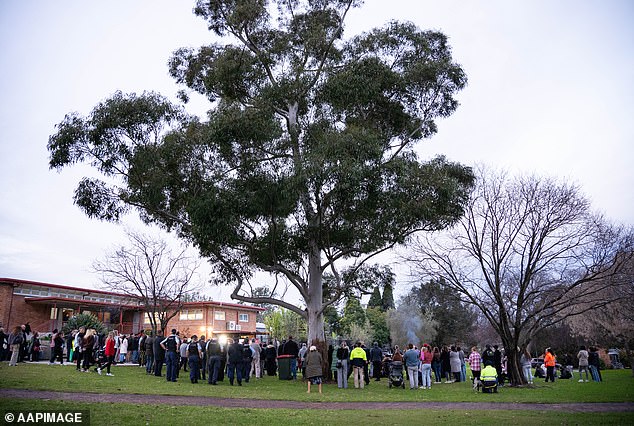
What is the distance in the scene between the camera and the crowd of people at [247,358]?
17938mm

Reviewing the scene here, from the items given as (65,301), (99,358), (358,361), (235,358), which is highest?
(65,301)

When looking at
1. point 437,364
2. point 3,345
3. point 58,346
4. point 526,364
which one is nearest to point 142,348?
point 58,346

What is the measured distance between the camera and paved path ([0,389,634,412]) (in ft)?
36.6

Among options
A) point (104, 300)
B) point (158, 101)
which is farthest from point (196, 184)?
point (104, 300)

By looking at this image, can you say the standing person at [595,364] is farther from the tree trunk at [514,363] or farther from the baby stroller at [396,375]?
the baby stroller at [396,375]

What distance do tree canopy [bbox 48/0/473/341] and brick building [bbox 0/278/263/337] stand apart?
14.4 meters

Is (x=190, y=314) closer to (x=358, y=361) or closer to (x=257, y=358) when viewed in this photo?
(x=257, y=358)

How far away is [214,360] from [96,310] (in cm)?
3038

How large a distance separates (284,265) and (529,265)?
10721 mm

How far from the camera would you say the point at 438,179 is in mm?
18500

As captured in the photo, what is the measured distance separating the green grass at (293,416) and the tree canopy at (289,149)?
838cm

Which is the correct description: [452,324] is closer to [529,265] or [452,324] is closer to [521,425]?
[529,265]

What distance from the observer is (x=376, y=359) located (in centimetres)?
2303

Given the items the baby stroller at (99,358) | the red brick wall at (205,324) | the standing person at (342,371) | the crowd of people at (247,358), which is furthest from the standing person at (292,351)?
the red brick wall at (205,324)
